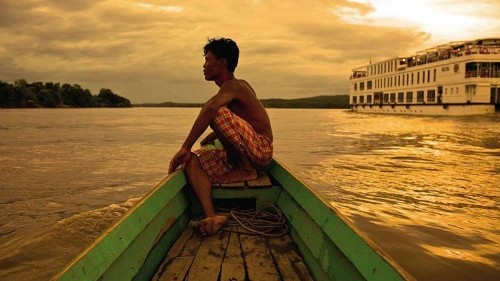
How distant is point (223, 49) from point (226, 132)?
973mm

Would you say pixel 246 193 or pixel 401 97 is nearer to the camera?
pixel 246 193

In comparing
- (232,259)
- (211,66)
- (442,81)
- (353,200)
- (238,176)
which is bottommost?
(353,200)

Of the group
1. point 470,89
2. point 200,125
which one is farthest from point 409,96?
point 200,125

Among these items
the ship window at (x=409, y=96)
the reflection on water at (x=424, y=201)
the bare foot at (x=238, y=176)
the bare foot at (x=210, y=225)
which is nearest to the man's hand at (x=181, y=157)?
the bare foot at (x=238, y=176)

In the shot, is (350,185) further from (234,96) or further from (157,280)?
(157,280)

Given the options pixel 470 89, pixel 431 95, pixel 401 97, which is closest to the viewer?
pixel 470 89

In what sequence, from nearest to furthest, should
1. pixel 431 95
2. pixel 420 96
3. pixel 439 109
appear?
pixel 439 109 < pixel 431 95 < pixel 420 96

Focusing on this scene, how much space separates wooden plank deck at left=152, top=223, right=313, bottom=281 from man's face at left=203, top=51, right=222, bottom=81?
5.67 feet

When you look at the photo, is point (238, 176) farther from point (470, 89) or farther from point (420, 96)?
point (420, 96)

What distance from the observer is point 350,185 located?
8.53m

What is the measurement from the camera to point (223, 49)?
13.2 feet

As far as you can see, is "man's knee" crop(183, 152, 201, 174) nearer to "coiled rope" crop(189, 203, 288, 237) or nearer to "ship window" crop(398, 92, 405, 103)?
"coiled rope" crop(189, 203, 288, 237)

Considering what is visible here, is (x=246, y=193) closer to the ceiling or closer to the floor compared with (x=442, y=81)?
closer to the floor

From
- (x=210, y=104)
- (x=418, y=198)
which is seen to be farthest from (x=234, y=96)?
(x=418, y=198)
